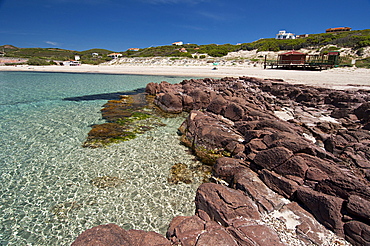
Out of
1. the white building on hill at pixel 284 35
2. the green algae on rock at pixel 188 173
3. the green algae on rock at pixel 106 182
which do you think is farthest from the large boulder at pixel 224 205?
the white building on hill at pixel 284 35

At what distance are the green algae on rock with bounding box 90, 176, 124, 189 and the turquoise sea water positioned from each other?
177 mm

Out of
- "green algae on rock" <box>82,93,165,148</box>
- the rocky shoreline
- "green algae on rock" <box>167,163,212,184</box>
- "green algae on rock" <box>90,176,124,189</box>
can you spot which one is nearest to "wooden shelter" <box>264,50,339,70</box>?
"green algae on rock" <box>82,93,165,148</box>

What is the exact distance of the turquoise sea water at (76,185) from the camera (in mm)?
4852

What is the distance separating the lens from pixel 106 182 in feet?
20.9

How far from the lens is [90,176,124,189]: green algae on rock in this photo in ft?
20.4

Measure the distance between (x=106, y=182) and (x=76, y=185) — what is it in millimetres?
865

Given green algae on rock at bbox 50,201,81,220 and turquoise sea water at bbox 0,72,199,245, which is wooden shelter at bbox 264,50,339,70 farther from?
green algae on rock at bbox 50,201,81,220

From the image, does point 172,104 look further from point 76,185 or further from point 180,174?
point 76,185

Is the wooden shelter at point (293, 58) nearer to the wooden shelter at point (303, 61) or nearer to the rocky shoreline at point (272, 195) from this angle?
the wooden shelter at point (303, 61)

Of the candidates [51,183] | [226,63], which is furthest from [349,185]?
[226,63]

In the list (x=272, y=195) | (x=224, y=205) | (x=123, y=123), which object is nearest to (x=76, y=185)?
(x=224, y=205)

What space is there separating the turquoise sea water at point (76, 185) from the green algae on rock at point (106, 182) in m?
0.18

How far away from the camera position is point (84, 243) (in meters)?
3.23

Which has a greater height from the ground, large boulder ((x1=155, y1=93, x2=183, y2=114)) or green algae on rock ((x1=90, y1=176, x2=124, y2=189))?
large boulder ((x1=155, y1=93, x2=183, y2=114))
